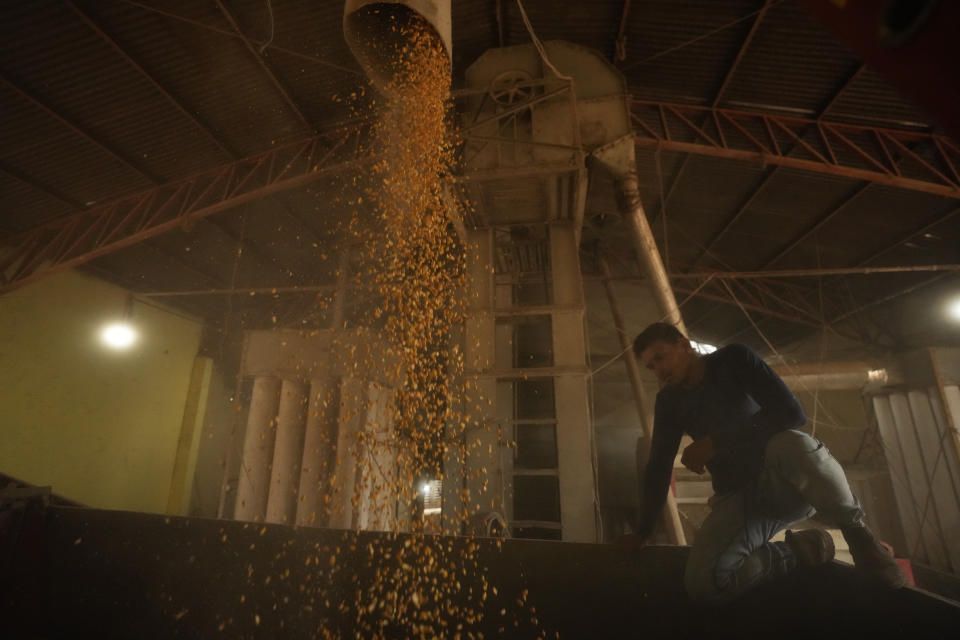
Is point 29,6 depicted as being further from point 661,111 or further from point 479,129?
point 661,111

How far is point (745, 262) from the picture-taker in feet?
26.5

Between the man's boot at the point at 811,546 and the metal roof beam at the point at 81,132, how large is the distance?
21.6 ft

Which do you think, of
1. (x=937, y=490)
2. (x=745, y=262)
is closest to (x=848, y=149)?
(x=745, y=262)

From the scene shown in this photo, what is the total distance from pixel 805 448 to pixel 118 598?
3247 mm

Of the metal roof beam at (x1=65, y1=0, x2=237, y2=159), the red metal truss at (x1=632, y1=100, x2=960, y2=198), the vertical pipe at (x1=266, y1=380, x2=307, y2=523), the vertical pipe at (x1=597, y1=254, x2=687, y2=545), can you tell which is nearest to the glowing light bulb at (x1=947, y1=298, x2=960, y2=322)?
the red metal truss at (x1=632, y1=100, x2=960, y2=198)

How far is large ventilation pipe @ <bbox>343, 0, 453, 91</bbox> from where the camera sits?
2.34 meters

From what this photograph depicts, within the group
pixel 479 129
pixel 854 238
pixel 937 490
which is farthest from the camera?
pixel 854 238

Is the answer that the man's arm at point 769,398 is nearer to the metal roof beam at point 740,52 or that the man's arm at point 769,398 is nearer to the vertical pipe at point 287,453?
the metal roof beam at point 740,52

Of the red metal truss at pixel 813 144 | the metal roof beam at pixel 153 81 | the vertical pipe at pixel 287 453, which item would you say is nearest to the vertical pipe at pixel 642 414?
the red metal truss at pixel 813 144

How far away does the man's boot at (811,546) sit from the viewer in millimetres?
1729

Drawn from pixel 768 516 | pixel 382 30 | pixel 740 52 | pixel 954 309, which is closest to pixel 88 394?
pixel 382 30

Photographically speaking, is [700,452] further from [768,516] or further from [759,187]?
[759,187]

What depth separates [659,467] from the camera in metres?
2.14

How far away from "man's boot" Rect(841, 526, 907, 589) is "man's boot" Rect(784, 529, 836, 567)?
0.08 metres
